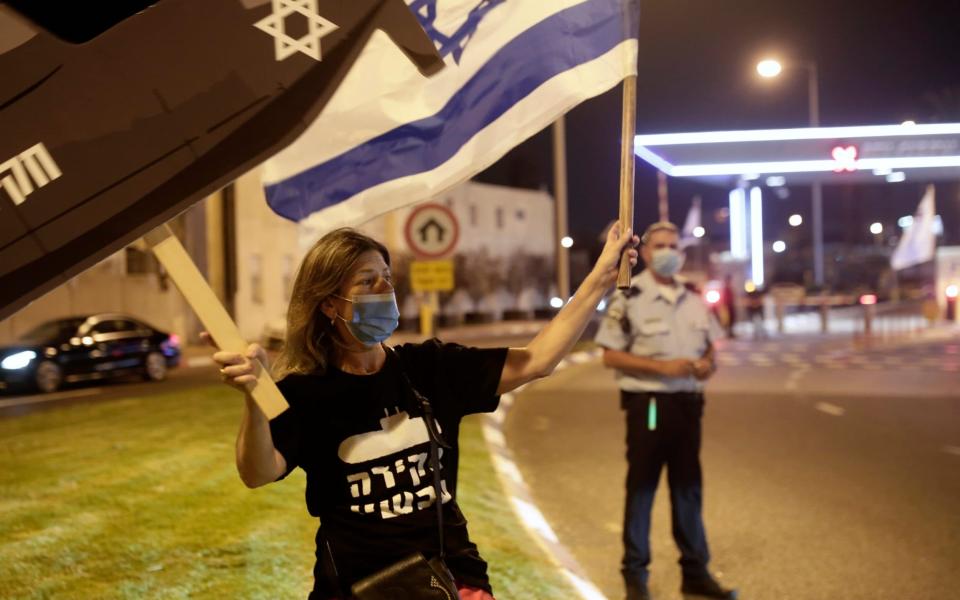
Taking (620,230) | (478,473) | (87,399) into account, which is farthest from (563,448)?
(87,399)

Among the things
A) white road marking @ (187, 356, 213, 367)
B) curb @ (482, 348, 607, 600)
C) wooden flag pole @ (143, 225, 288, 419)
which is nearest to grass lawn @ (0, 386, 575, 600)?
curb @ (482, 348, 607, 600)

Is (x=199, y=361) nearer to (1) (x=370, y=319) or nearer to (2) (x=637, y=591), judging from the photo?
(2) (x=637, y=591)

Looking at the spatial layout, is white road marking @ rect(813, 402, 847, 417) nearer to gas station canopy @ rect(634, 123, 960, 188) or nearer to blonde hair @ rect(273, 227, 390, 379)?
gas station canopy @ rect(634, 123, 960, 188)

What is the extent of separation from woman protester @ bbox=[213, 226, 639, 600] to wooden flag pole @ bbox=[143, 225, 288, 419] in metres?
0.05

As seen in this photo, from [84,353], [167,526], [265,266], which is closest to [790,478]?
[167,526]

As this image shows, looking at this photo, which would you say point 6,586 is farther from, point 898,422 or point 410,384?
point 898,422

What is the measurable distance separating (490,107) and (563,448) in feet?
23.6

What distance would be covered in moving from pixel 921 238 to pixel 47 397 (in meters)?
23.7

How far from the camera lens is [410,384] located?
2.42 m

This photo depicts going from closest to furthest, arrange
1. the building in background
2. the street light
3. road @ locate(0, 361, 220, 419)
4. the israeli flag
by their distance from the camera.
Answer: the israeli flag < the building in background < road @ locate(0, 361, 220, 419) < the street light

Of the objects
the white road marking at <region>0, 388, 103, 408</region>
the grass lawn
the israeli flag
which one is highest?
the israeli flag

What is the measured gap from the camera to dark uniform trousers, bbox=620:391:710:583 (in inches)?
199

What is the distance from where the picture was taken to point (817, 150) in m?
22.0

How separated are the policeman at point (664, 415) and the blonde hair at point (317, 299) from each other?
298 centimetres
